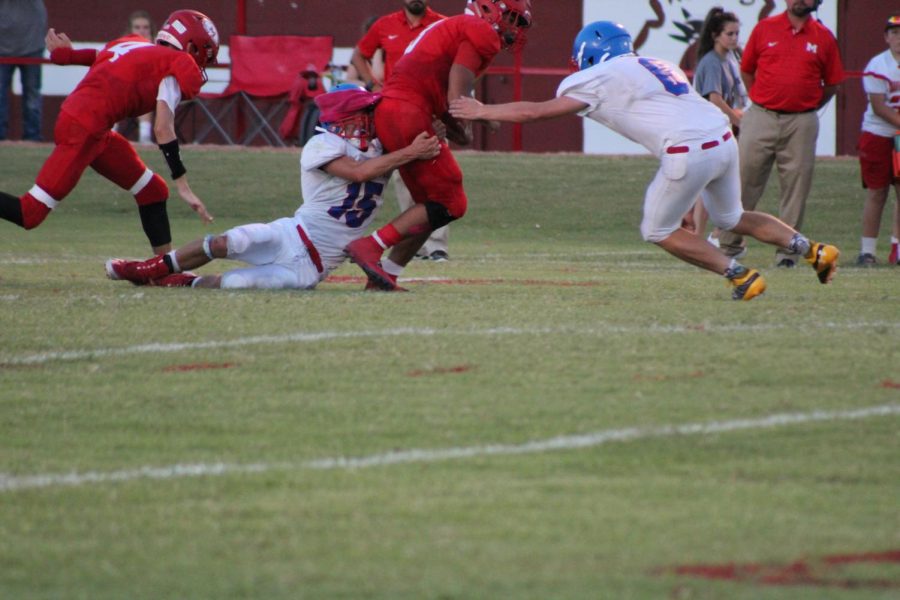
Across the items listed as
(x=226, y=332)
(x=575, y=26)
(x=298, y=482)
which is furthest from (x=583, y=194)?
(x=298, y=482)

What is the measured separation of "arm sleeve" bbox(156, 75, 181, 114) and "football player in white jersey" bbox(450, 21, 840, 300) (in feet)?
5.96

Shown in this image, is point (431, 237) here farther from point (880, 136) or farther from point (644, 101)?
point (644, 101)

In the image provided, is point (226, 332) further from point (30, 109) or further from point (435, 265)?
point (30, 109)

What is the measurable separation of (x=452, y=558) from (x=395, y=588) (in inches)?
10.1

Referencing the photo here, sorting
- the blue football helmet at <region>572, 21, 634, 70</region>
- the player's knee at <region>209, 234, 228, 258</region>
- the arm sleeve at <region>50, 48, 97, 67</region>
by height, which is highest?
the blue football helmet at <region>572, 21, 634, 70</region>

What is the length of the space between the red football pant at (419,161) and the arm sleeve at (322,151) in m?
0.26

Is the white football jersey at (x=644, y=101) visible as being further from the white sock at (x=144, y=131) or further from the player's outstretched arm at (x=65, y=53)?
the white sock at (x=144, y=131)

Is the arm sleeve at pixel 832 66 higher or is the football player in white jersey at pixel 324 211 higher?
the arm sleeve at pixel 832 66

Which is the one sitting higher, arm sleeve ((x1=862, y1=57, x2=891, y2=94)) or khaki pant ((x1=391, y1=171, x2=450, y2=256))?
arm sleeve ((x1=862, y1=57, x2=891, y2=94))

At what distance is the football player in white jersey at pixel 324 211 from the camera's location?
876cm

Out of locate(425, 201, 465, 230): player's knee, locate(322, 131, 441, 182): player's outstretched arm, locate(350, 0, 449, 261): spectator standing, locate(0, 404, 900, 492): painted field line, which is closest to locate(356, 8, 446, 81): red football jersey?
locate(350, 0, 449, 261): spectator standing

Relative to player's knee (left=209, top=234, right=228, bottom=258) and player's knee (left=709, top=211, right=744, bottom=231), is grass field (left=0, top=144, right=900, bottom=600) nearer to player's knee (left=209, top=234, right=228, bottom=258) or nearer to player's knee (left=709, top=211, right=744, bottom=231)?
player's knee (left=209, top=234, right=228, bottom=258)

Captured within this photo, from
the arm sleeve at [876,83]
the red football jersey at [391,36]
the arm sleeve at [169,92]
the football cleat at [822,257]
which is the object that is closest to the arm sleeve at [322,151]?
the arm sleeve at [169,92]

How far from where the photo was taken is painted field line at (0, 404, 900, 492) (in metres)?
4.42
